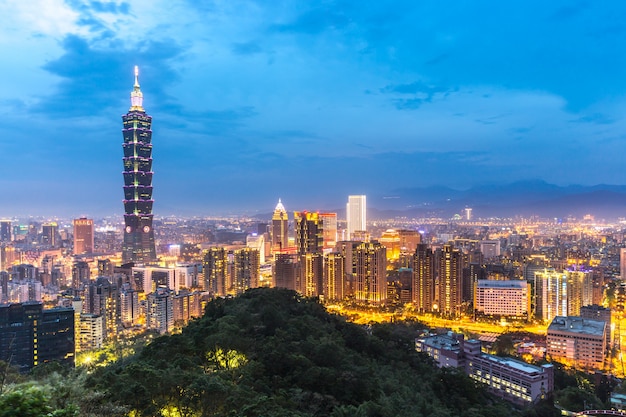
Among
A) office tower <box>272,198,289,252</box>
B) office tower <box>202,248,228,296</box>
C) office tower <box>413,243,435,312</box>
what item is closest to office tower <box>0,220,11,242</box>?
office tower <box>272,198,289,252</box>

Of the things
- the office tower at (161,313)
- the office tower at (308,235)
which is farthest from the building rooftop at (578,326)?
the office tower at (308,235)

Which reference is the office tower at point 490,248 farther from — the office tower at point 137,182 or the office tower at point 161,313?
the office tower at point 137,182

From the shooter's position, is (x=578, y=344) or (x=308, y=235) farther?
(x=308, y=235)

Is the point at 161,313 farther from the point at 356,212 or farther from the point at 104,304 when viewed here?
the point at 356,212

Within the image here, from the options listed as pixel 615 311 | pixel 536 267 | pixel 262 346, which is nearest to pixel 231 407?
pixel 262 346

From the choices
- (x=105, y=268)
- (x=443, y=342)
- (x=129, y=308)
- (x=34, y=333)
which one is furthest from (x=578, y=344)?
(x=105, y=268)

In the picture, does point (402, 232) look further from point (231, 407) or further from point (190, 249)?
point (231, 407)
